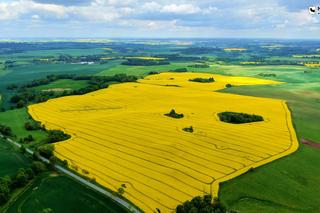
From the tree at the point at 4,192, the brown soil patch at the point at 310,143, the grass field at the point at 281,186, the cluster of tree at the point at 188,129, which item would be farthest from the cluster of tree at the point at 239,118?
the tree at the point at 4,192

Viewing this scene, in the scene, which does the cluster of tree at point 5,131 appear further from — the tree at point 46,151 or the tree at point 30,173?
the tree at point 30,173

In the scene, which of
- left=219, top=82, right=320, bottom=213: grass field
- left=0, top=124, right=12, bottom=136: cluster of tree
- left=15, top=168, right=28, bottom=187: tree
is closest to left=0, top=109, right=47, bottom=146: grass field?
left=0, top=124, right=12, bottom=136: cluster of tree

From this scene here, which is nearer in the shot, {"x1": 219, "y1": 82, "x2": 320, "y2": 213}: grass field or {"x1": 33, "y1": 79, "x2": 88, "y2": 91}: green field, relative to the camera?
{"x1": 219, "y1": 82, "x2": 320, "y2": 213}: grass field

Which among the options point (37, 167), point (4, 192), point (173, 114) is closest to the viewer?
point (4, 192)

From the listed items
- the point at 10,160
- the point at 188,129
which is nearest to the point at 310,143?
the point at 188,129

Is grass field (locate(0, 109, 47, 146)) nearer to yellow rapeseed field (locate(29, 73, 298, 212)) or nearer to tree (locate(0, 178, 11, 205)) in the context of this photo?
yellow rapeseed field (locate(29, 73, 298, 212))

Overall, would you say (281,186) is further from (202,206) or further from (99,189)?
(99,189)

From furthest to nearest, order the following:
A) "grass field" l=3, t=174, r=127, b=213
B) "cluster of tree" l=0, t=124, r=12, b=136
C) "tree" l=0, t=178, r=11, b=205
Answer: "cluster of tree" l=0, t=124, r=12, b=136
"tree" l=0, t=178, r=11, b=205
"grass field" l=3, t=174, r=127, b=213
